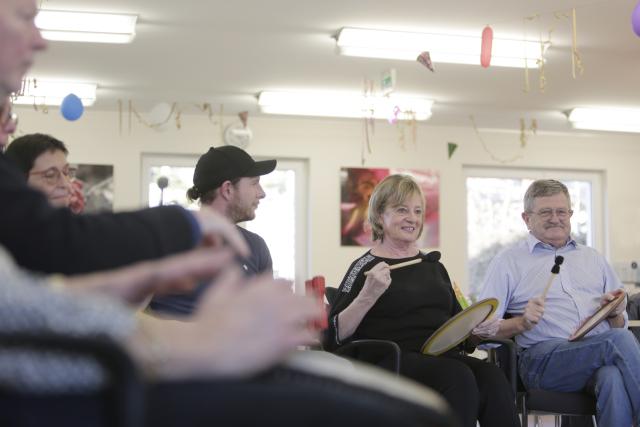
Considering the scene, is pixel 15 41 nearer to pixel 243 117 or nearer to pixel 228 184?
pixel 228 184

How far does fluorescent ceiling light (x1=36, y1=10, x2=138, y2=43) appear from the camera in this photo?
5551 millimetres

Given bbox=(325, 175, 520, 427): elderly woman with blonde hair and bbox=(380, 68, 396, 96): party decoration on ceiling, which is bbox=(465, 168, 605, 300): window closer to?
bbox=(380, 68, 396, 96): party decoration on ceiling

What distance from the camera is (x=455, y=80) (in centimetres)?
747

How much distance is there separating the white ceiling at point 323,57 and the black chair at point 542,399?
9.30ft

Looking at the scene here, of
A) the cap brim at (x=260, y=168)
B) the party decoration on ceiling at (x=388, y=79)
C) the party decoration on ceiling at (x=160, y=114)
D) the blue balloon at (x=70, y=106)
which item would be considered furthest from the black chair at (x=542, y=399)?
the party decoration on ceiling at (x=160, y=114)

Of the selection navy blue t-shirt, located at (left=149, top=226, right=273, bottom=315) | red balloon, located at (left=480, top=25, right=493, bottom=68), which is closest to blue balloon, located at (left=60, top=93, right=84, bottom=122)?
red balloon, located at (left=480, top=25, right=493, bottom=68)

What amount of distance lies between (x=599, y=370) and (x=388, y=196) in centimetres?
112

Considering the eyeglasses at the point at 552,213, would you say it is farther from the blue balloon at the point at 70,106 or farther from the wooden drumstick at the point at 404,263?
the blue balloon at the point at 70,106

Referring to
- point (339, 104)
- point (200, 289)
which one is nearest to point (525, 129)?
point (339, 104)

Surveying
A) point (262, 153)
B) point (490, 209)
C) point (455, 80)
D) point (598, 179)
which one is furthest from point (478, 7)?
point (598, 179)

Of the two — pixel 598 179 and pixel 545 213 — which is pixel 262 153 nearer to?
pixel 598 179

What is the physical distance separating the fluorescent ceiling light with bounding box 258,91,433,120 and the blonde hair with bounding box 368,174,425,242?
443 centimetres

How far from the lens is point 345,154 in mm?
9422

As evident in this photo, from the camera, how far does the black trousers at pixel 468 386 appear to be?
3047 mm
